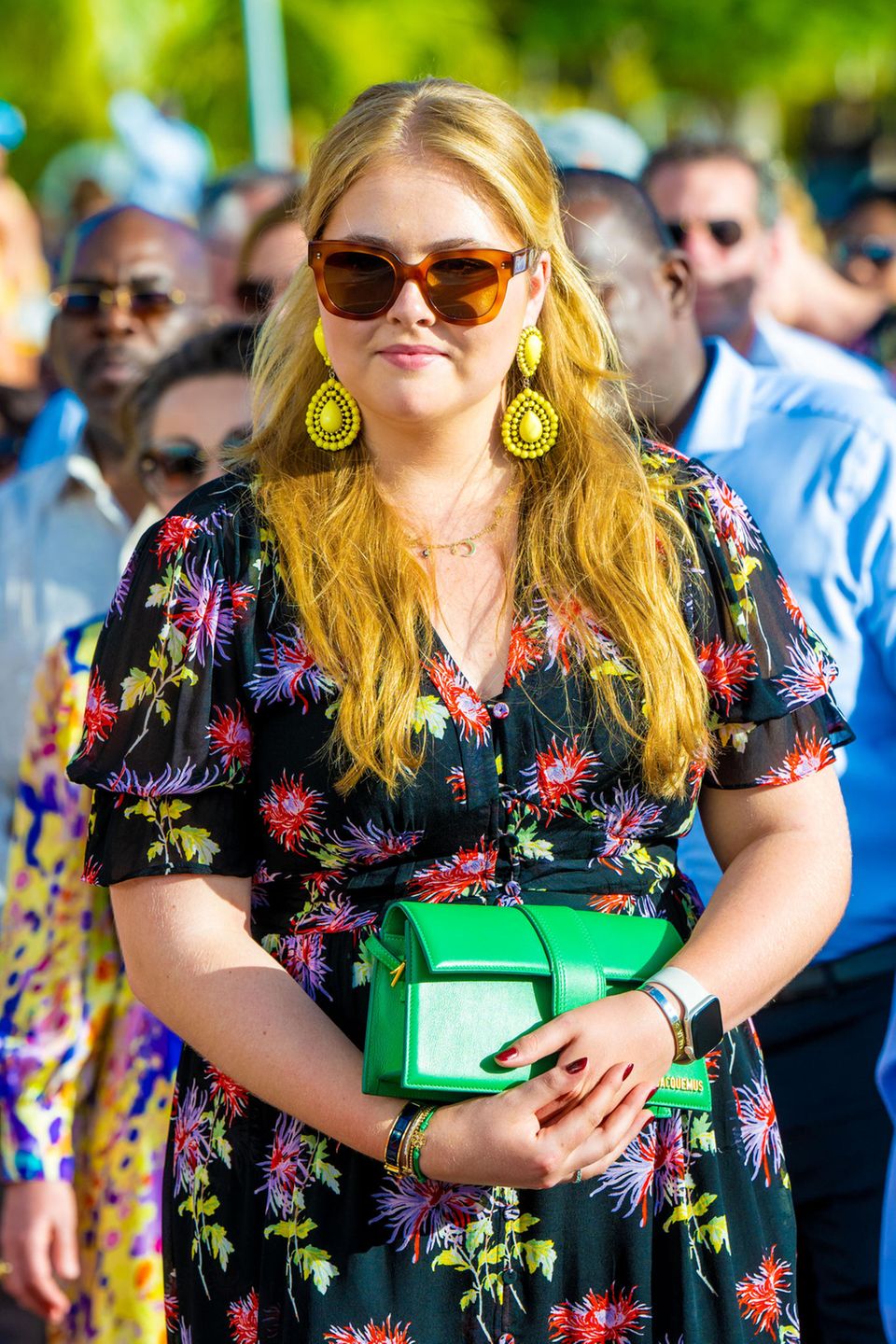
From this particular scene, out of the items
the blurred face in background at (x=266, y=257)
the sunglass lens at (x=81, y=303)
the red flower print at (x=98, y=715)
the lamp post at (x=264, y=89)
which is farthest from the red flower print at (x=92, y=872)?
the lamp post at (x=264, y=89)

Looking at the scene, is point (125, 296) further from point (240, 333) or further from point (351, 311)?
point (351, 311)

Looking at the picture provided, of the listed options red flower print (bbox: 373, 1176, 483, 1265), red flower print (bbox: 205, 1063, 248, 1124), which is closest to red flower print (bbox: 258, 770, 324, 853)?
red flower print (bbox: 205, 1063, 248, 1124)

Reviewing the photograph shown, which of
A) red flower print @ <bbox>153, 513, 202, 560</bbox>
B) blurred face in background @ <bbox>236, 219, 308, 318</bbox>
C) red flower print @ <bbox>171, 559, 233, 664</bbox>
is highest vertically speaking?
blurred face in background @ <bbox>236, 219, 308, 318</bbox>

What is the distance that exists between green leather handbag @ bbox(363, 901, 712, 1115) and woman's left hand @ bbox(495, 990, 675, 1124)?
2 centimetres

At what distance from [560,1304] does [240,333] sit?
222 cm

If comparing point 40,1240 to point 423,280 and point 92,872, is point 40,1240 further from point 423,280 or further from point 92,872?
point 423,280

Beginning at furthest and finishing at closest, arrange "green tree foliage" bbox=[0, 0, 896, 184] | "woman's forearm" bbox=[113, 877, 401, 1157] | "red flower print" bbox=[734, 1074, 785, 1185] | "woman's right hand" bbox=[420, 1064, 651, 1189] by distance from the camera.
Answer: "green tree foliage" bbox=[0, 0, 896, 184], "red flower print" bbox=[734, 1074, 785, 1185], "woman's forearm" bbox=[113, 877, 401, 1157], "woman's right hand" bbox=[420, 1064, 651, 1189]

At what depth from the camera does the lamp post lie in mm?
11336

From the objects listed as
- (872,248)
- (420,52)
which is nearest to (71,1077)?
(872,248)

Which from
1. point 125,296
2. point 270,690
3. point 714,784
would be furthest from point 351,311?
point 125,296

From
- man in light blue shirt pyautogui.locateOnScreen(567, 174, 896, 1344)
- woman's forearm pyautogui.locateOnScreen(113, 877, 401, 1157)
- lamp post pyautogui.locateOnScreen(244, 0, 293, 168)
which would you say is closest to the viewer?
woman's forearm pyautogui.locateOnScreen(113, 877, 401, 1157)

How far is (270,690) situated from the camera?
7.44ft

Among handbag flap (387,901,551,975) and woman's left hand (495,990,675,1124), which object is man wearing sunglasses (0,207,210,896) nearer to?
handbag flap (387,901,551,975)

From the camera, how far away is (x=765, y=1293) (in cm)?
230
